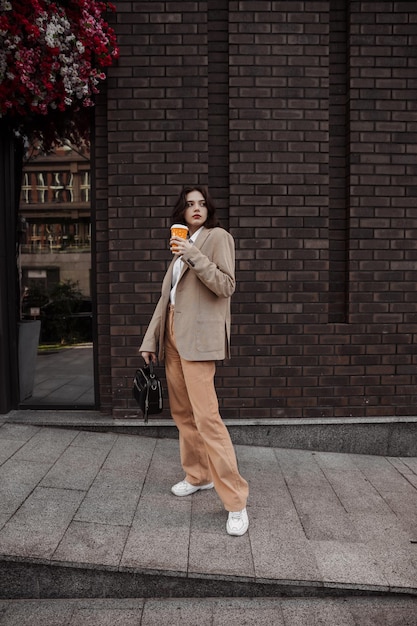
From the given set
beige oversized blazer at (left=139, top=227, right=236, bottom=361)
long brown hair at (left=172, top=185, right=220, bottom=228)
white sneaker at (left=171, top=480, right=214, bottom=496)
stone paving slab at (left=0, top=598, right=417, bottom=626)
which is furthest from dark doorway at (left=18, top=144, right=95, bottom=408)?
stone paving slab at (left=0, top=598, right=417, bottom=626)

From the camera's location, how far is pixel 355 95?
4.46 meters

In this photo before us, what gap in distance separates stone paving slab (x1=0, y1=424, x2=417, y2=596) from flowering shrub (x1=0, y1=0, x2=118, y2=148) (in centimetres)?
282

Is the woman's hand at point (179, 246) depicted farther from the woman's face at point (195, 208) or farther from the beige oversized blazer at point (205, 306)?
the woman's face at point (195, 208)

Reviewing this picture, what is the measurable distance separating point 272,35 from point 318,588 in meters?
4.20

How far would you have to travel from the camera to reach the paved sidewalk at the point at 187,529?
8.70 feet

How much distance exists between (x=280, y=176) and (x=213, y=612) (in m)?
3.35

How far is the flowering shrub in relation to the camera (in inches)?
150

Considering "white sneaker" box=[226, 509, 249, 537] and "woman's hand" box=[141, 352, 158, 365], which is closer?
"white sneaker" box=[226, 509, 249, 537]

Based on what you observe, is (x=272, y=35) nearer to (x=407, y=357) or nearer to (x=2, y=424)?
(x=407, y=357)

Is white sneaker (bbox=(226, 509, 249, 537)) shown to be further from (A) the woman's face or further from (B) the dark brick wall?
(A) the woman's face

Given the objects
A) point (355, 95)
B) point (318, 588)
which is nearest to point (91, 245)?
point (355, 95)

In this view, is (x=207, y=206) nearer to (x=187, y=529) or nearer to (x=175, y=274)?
(x=175, y=274)

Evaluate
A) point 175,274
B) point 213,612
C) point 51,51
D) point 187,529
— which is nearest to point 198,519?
point 187,529

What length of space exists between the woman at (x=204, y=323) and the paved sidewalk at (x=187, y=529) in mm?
300
